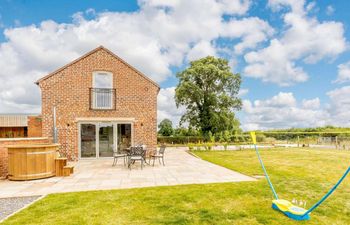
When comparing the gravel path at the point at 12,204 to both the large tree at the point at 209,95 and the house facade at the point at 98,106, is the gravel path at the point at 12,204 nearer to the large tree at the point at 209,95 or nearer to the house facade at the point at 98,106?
the house facade at the point at 98,106

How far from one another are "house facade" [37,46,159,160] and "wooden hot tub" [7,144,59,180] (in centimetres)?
419

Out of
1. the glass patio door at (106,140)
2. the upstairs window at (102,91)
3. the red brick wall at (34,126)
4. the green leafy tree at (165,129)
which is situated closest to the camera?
the glass patio door at (106,140)

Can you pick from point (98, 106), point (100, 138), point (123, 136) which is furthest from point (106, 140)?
point (98, 106)

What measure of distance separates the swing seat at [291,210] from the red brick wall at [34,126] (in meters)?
13.3

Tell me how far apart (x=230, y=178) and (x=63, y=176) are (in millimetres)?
6040

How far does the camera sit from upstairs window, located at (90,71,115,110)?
12.1 meters

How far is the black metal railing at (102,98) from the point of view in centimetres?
1202

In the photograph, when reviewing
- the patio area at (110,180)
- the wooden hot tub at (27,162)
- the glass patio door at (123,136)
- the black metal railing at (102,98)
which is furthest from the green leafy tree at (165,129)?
the wooden hot tub at (27,162)

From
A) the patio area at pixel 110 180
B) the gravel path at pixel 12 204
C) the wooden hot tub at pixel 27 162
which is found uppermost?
the wooden hot tub at pixel 27 162

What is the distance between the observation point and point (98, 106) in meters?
12.1

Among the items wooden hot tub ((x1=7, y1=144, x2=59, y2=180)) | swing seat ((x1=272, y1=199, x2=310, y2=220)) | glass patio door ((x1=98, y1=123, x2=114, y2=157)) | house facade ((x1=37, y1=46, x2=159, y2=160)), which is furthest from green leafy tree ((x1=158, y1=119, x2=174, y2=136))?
swing seat ((x1=272, y1=199, x2=310, y2=220))

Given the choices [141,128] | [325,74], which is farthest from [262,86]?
[141,128]

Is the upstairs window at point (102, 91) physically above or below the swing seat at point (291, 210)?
above

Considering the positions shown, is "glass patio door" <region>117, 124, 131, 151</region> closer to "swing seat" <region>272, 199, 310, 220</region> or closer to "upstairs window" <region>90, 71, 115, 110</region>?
"upstairs window" <region>90, 71, 115, 110</region>
